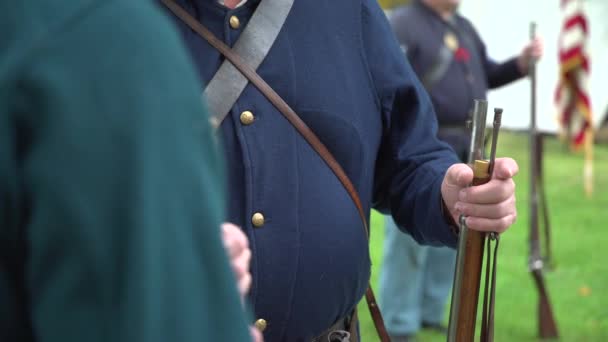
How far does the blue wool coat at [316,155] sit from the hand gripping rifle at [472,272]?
0.23 feet

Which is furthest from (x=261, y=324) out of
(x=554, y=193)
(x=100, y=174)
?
(x=554, y=193)

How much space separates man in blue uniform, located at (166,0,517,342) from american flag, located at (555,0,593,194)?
8287 mm

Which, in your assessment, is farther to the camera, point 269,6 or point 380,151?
point 380,151

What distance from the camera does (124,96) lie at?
0.78m

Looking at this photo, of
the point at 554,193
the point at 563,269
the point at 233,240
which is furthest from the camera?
the point at 554,193

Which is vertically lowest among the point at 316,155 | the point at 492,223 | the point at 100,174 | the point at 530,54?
Result: the point at 530,54

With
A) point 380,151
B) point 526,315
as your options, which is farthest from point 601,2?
point 380,151

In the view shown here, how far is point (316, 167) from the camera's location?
189cm

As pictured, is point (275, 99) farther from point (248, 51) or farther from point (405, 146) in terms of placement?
point (405, 146)

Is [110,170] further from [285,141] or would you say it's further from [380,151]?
[380,151]

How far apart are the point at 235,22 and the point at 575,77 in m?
9.01

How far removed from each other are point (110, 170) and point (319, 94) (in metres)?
1.17

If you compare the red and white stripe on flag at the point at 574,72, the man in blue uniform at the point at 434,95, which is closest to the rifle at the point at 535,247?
the man in blue uniform at the point at 434,95

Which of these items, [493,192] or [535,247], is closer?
[493,192]
